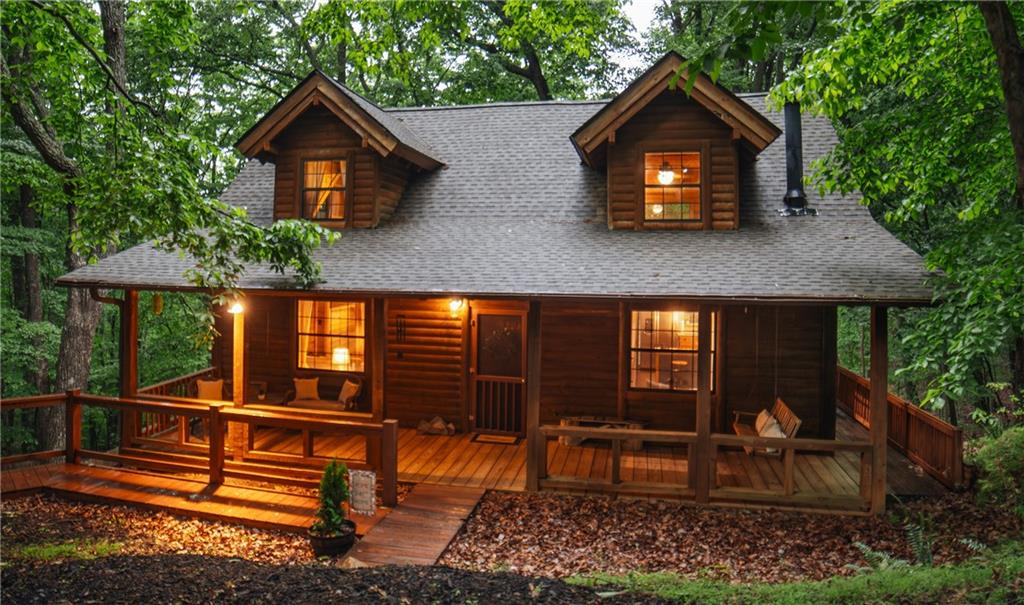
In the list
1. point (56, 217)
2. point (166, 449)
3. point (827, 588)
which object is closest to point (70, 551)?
point (166, 449)

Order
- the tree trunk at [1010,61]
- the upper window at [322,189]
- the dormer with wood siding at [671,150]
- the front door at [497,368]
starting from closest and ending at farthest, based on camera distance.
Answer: the tree trunk at [1010,61] → the dormer with wood siding at [671,150] → the front door at [497,368] → the upper window at [322,189]

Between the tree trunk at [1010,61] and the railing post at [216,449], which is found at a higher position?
the tree trunk at [1010,61]

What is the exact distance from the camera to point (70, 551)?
6.59 metres

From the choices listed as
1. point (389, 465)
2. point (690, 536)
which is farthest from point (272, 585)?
point (690, 536)

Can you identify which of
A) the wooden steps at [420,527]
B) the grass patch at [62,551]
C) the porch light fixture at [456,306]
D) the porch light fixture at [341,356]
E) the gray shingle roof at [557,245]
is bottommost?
the grass patch at [62,551]

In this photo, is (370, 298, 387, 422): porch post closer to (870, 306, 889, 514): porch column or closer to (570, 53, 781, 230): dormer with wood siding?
(570, 53, 781, 230): dormer with wood siding

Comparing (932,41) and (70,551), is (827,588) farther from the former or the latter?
(70,551)

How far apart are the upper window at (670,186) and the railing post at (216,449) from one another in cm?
724

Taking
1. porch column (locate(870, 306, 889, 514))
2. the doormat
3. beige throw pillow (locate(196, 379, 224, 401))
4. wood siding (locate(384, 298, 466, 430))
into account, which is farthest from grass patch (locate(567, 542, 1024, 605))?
beige throw pillow (locate(196, 379, 224, 401))

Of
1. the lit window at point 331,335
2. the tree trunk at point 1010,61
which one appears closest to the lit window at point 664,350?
the tree trunk at point 1010,61

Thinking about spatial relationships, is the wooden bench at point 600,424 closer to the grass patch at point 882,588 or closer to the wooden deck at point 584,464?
the wooden deck at point 584,464

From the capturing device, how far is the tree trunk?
20.1ft

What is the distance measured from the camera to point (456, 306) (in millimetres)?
10406

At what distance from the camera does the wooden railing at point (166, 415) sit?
9.45 m
